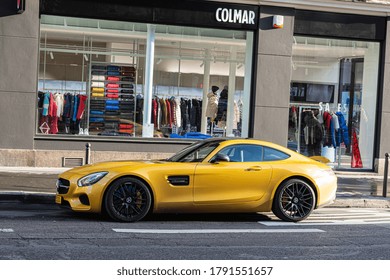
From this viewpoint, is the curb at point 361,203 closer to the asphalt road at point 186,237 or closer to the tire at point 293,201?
the asphalt road at point 186,237

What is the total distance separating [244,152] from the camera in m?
12.0

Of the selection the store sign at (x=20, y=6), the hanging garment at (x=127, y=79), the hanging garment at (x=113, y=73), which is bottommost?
the hanging garment at (x=127, y=79)

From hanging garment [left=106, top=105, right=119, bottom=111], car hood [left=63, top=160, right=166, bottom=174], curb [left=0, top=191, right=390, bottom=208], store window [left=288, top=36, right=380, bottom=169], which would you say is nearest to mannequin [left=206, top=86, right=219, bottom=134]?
store window [left=288, top=36, right=380, bottom=169]

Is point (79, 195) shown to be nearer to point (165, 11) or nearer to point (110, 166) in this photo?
point (110, 166)

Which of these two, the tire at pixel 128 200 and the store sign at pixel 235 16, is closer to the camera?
the tire at pixel 128 200

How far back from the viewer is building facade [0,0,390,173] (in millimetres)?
18109

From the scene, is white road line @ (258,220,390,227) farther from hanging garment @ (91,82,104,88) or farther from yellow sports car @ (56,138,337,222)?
hanging garment @ (91,82,104,88)

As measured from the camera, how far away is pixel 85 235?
9820mm

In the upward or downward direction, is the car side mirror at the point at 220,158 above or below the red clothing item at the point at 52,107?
below

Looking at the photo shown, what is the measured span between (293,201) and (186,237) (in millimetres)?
2561

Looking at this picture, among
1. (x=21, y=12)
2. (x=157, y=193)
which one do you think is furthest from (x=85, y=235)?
(x=21, y=12)

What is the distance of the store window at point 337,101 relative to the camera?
818 inches

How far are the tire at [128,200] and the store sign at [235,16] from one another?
29.7 ft

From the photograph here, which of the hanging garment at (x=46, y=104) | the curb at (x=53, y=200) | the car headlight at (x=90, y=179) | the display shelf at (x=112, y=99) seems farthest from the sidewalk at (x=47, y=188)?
the car headlight at (x=90, y=179)
